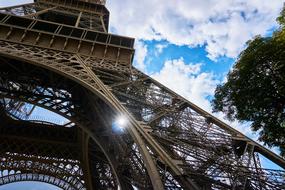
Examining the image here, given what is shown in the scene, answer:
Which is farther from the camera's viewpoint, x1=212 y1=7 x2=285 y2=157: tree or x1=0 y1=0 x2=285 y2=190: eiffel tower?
x1=212 y1=7 x2=285 y2=157: tree

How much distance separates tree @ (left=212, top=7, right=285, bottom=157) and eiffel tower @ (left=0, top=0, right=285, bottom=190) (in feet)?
2.43

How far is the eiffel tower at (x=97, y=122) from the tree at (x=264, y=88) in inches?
29.2

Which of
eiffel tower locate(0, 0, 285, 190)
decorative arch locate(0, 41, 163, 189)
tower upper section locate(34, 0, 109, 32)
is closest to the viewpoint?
eiffel tower locate(0, 0, 285, 190)

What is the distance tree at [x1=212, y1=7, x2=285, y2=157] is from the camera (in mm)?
8625

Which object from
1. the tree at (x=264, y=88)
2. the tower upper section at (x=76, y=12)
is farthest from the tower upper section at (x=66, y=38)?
the tree at (x=264, y=88)

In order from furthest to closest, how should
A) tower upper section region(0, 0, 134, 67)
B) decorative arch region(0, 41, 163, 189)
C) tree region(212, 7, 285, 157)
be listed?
tower upper section region(0, 0, 134, 67) → decorative arch region(0, 41, 163, 189) → tree region(212, 7, 285, 157)


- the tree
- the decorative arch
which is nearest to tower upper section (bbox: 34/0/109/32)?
the decorative arch

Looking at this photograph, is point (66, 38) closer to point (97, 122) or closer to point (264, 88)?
point (97, 122)

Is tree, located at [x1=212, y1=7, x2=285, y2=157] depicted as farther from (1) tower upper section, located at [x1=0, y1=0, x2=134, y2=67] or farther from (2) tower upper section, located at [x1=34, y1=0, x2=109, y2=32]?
(2) tower upper section, located at [x1=34, y1=0, x2=109, y2=32]

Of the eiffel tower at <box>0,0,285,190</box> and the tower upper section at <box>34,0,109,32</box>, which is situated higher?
the tower upper section at <box>34,0,109,32</box>

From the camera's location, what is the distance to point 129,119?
28.4ft

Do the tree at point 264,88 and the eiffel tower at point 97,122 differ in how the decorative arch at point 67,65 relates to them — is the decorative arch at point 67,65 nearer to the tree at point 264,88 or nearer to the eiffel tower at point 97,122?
the eiffel tower at point 97,122

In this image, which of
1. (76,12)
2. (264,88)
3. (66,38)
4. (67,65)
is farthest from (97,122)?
(76,12)

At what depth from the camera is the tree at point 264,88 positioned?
862 centimetres
